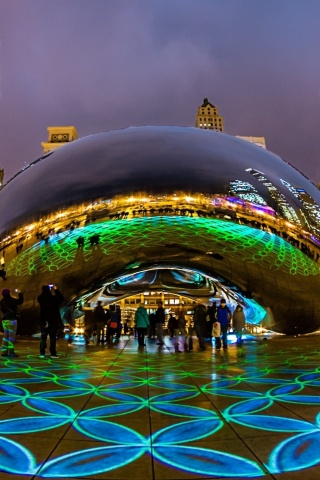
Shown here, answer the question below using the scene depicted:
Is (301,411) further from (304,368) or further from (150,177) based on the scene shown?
(150,177)

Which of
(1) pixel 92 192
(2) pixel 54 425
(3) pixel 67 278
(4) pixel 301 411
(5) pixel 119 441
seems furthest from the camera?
(3) pixel 67 278

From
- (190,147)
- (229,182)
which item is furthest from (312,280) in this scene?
(190,147)

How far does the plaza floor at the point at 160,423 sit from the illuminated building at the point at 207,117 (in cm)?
13997

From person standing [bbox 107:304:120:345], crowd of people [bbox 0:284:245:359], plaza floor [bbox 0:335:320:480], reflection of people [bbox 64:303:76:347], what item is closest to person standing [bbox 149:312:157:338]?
crowd of people [bbox 0:284:245:359]

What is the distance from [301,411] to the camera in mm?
4125

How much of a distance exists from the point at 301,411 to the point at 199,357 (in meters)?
5.03

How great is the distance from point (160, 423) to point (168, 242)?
1102 centimetres

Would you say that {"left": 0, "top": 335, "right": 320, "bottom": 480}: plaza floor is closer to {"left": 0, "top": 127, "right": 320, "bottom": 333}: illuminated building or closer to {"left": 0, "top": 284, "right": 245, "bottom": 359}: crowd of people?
{"left": 0, "top": 284, "right": 245, "bottom": 359}: crowd of people

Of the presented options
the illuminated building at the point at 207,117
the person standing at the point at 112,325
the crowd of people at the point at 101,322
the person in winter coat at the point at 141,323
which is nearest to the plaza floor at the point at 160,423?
the crowd of people at the point at 101,322

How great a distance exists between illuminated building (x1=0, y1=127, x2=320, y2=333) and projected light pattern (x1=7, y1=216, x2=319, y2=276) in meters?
0.04

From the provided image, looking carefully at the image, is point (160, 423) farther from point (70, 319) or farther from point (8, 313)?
point (70, 319)

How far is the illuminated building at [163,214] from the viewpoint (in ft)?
41.2

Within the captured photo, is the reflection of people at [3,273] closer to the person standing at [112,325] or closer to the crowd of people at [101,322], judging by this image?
the crowd of people at [101,322]

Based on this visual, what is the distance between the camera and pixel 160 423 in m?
3.72
